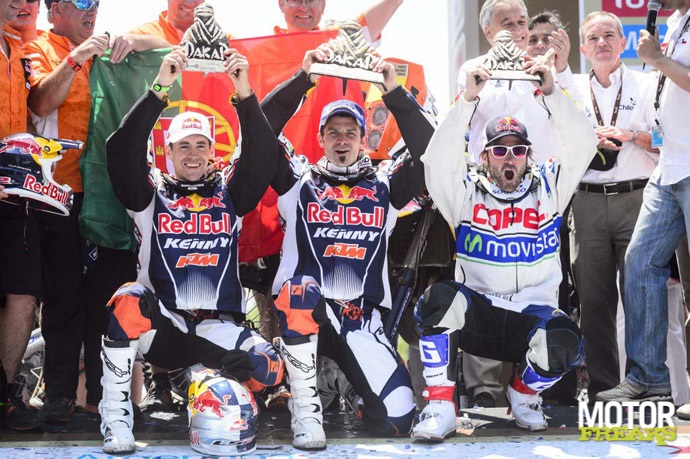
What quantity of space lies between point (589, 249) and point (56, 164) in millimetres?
3109

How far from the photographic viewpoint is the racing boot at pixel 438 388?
425 centimetres

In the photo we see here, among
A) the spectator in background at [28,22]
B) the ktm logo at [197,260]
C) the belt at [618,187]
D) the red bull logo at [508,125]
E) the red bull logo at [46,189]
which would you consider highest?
the spectator in background at [28,22]

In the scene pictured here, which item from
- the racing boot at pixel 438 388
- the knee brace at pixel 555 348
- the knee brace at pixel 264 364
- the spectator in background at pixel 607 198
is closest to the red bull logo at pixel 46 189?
the knee brace at pixel 264 364

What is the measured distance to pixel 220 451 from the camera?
4059 millimetres

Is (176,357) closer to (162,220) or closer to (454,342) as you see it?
(162,220)

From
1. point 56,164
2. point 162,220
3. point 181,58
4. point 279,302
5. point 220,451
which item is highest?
point 181,58

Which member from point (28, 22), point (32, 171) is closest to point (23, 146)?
point (32, 171)

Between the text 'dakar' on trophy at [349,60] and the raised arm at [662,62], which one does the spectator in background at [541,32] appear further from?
the text 'dakar' on trophy at [349,60]

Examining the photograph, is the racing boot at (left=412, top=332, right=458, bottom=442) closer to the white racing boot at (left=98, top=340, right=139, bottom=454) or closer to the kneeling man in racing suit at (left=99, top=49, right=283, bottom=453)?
the kneeling man in racing suit at (left=99, top=49, right=283, bottom=453)

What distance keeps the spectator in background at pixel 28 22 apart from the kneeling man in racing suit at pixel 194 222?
4.17 ft

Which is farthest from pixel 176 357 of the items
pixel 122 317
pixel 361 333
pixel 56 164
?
pixel 56 164

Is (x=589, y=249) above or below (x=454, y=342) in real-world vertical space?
above

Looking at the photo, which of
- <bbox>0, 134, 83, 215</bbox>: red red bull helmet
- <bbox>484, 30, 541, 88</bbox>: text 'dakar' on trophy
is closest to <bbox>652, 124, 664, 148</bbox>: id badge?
<bbox>484, 30, 541, 88</bbox>: text 'dakar' on trophy

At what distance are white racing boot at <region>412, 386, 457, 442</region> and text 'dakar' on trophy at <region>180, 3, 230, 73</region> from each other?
202 cm
